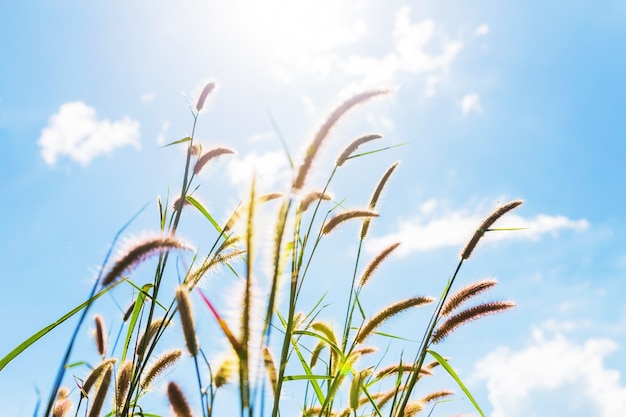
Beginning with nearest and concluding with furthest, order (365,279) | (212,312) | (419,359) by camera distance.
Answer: (212,312) < (419,359) < (365,279)

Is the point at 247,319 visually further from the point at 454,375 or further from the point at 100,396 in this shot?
the point at 454,375

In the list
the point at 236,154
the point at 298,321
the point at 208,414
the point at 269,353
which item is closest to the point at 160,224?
the point at 236,154

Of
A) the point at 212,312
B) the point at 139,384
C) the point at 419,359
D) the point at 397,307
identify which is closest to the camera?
the point at 212,312

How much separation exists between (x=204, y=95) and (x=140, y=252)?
5.51 ft

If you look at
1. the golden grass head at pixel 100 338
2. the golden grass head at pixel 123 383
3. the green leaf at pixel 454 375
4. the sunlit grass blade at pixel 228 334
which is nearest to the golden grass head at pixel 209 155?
the golden grass head at pixel 100 338

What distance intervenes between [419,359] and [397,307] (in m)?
0.28

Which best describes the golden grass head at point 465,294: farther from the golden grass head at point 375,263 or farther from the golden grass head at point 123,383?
the golden grass head at point 123,383

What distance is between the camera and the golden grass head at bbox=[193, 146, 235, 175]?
2514mm

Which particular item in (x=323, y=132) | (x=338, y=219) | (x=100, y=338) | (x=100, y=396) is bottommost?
(x=100, y=396)

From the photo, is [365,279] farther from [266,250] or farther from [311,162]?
[266,250]

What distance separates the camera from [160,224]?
8.34 feet

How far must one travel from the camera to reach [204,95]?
280cm

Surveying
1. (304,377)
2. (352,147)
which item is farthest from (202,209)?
(304,377)

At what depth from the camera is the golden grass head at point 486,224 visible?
8.09 ft
